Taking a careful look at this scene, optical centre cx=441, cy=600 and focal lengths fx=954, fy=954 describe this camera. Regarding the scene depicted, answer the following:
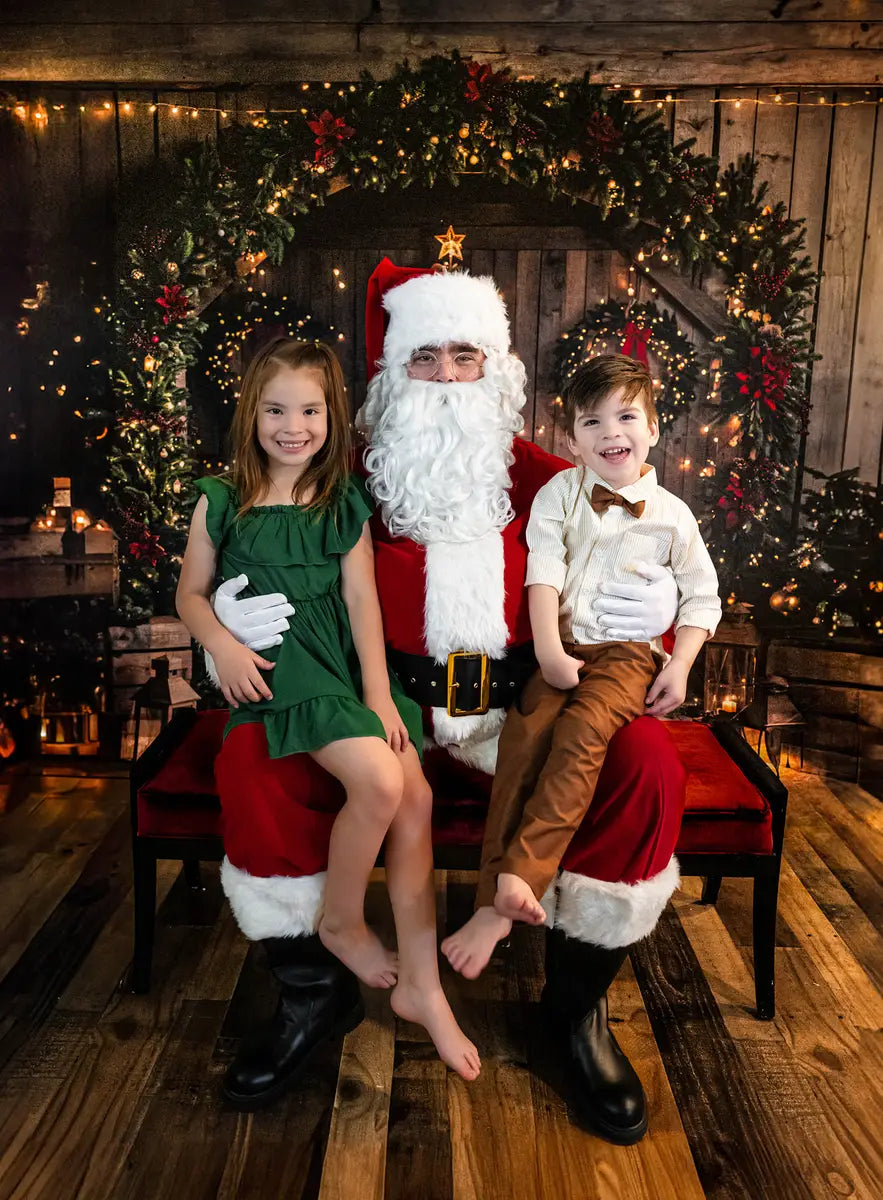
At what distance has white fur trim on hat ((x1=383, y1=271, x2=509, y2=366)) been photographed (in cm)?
241

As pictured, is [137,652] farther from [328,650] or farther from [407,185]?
[407,185]

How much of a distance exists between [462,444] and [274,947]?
4.15 ft

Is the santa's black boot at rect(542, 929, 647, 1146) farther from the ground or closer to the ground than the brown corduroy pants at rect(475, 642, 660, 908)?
closer to the ground

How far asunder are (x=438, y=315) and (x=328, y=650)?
0.89m

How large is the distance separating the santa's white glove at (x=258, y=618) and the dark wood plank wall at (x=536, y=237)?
80.4 inches

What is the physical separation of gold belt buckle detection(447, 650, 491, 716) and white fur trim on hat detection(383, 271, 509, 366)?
78cm

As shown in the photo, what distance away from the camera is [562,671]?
2.15 m

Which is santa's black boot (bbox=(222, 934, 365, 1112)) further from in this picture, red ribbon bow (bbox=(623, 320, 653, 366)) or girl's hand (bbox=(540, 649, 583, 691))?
red ribbon bow (bbox=(623, 320, 653, 366))

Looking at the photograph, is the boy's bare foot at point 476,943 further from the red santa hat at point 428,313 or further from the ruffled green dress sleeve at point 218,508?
the red santa hat at point 428,313

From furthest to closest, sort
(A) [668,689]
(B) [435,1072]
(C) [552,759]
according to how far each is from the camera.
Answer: (A) [668,689] < (B) [435,1072] < (C) [552,759]

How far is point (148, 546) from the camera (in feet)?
13.0

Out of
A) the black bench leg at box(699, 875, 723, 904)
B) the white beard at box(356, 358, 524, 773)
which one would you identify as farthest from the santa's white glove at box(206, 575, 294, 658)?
the black bench leg at box(699, 875, 723, 904)

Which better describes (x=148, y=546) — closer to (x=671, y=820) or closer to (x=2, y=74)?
(x=2, y=74)

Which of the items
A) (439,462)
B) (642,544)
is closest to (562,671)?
(642,544)
